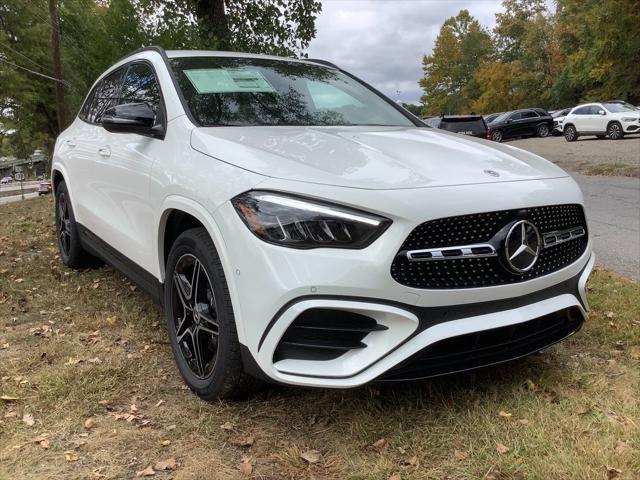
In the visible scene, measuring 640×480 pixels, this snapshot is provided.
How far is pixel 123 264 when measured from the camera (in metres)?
3.71

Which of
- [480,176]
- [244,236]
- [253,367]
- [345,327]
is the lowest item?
[253,367]

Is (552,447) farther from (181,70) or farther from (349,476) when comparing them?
(181,70)

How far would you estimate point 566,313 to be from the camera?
2670 millimetres

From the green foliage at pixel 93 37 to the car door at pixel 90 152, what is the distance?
13.6 feet

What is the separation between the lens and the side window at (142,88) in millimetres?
3342

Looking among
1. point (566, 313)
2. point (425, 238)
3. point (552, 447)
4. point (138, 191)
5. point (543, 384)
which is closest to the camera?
point (425, 238)

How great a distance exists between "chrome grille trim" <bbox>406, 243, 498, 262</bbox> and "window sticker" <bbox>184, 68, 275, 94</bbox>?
1.69 meters

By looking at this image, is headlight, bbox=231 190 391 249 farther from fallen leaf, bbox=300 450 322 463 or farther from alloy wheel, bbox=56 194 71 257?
alloy wheel, bbox=56 194 71 257

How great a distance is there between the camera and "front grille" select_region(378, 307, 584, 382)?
88.1 inches

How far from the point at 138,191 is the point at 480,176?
1885mm

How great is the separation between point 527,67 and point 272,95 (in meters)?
57.8

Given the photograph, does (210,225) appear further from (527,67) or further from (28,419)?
(527,67)

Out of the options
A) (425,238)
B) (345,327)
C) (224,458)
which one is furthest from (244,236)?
(224,458)

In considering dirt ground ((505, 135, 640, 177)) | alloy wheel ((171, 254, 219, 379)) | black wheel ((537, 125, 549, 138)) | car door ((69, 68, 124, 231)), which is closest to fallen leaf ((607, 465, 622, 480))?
alloy wheel ((171, 254, 219, 379))
